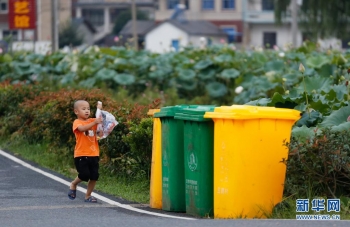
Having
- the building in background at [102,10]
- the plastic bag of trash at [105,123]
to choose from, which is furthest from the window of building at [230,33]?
the plastic bag of trash at [105,123]

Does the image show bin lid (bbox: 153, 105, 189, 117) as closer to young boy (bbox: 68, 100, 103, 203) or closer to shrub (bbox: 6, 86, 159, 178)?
young boy (bbox: 68, 100, 103, 203)

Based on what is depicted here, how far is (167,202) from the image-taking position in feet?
35.8

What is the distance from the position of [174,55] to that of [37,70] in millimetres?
4277

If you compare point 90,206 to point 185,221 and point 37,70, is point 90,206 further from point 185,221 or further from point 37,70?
point 37,70

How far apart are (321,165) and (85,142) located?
107 inches

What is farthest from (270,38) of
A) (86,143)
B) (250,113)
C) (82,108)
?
(250,113)

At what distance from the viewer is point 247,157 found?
9.84 m

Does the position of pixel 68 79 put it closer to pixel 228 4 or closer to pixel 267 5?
pixel 267 5

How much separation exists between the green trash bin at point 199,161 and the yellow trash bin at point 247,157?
0.65 ft

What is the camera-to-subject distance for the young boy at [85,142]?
1102cm

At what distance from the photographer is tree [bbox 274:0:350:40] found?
137ft

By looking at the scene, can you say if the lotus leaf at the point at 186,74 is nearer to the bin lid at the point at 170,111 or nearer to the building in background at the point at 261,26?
the bin lid at the point at 170,111

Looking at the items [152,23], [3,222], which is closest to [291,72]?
[3,222]

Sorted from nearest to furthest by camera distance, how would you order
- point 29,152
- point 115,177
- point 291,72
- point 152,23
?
1. point 115,177
2. point 29,152
3. point 291,72
4. point 152,23
